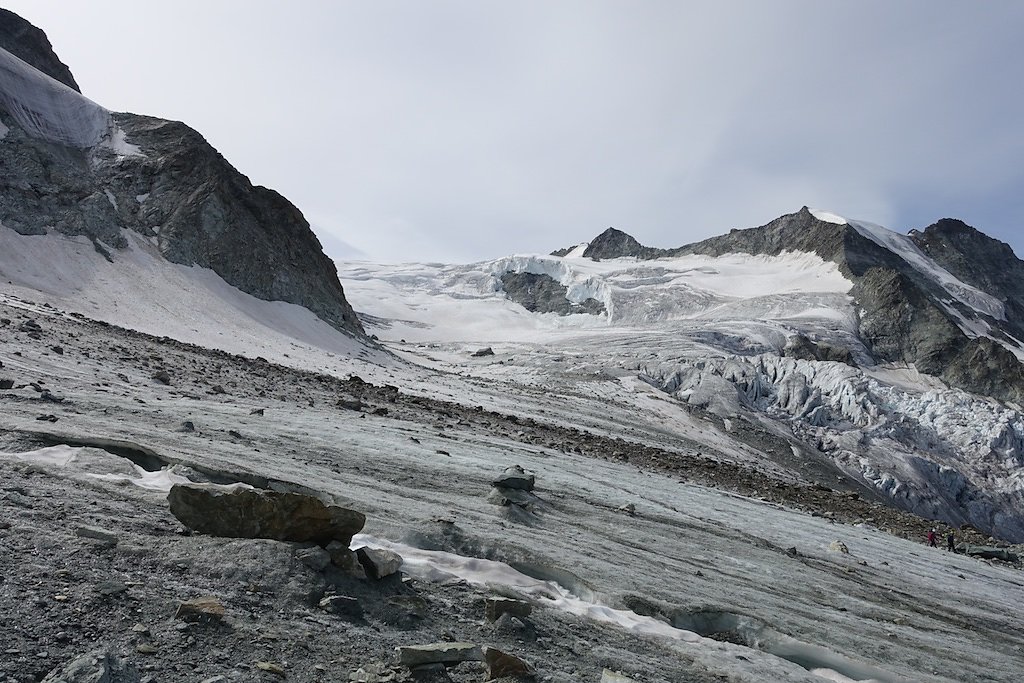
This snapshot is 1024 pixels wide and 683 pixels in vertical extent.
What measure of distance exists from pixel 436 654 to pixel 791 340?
60011mm

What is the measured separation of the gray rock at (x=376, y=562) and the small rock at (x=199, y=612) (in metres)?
1.43

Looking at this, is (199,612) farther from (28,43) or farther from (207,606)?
(28,43)

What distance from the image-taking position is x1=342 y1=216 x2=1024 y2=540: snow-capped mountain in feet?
140

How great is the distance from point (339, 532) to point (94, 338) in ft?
53.4

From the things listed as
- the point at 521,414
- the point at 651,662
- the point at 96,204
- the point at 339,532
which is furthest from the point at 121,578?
the point at 96,204

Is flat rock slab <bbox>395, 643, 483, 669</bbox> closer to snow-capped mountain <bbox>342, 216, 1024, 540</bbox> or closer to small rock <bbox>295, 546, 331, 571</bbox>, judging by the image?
small rock <bbox>295, 546, 331, 571</bbox>

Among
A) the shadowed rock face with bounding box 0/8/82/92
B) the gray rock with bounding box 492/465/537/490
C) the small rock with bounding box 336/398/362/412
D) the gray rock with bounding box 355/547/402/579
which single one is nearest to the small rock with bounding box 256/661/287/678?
the gray rock with bounding box 355/547/402/579

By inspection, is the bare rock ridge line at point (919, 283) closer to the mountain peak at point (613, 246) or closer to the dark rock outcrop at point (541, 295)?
the mountain peak at point (613, 246)

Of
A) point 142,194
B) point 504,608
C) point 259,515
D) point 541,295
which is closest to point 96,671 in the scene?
point 259,515

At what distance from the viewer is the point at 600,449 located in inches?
859

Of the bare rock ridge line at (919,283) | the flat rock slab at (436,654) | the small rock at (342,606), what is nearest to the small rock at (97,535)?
the small rock at (342,606)

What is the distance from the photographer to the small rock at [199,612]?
5.02 meters

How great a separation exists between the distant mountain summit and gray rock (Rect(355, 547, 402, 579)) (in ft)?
103

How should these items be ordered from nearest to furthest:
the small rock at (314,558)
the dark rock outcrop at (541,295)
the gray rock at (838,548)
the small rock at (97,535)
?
1. the small rock at (97,535)
2. the small rock at (314,558)
3. the gray rock at (838,548)
4. the dark rock outcrop at (541,295)
